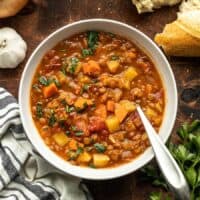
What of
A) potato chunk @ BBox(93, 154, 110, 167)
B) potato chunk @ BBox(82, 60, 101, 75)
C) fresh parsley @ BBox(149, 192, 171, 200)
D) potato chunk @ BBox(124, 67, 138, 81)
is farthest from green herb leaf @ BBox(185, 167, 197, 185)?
potato chunk @ BBox(82, 60, 101, 75)

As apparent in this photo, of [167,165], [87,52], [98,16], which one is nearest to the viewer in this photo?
[167,165]

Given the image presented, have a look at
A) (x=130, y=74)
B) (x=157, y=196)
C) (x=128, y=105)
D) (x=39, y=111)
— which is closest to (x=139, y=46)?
(x=130, y=74)

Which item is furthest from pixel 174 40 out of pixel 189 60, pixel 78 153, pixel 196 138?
pixel 78 153

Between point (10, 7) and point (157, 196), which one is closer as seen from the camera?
point (157, 196)

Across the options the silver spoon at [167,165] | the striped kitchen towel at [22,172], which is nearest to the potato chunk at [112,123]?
the silver spoon at [167,165]

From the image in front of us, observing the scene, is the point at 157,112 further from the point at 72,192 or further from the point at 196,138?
the point at 72,192

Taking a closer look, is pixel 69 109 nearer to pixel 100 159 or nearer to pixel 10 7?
pixel 100 159

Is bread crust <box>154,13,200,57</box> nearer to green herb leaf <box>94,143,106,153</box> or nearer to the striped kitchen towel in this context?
green herb leaf <box>94,143,106,153</box>

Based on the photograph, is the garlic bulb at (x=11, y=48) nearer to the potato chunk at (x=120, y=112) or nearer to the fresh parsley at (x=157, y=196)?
the potato chunk at (x=120, y=112)
